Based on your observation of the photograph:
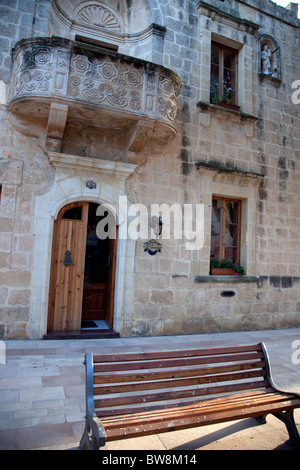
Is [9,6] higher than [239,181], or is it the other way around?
[9,6]

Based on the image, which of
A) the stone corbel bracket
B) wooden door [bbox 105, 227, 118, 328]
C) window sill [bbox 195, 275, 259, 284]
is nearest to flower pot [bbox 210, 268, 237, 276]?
window sill [bbox 195, 275, 259, 284]

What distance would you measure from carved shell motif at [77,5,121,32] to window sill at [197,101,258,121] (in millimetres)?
2466

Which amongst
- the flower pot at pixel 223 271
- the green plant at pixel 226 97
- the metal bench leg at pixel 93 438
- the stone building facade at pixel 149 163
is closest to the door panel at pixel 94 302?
the stone building facade at pixel 149 163

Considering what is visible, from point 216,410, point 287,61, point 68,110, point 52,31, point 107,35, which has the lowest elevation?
point 216,410

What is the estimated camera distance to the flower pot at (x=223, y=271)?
7.17m

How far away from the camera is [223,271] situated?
7.27 meters

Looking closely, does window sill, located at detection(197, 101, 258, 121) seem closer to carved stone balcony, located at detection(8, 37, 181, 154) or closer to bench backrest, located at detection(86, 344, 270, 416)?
carved stone balcony, located at detection(8, 37, 181, 154)

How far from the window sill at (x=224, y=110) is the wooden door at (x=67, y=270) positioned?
3.40 meters

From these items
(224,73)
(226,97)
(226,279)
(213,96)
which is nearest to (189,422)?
(226,279)

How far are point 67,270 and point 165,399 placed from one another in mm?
3990

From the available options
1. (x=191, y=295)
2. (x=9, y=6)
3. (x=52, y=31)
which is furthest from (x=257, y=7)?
(x=191, y=295)
